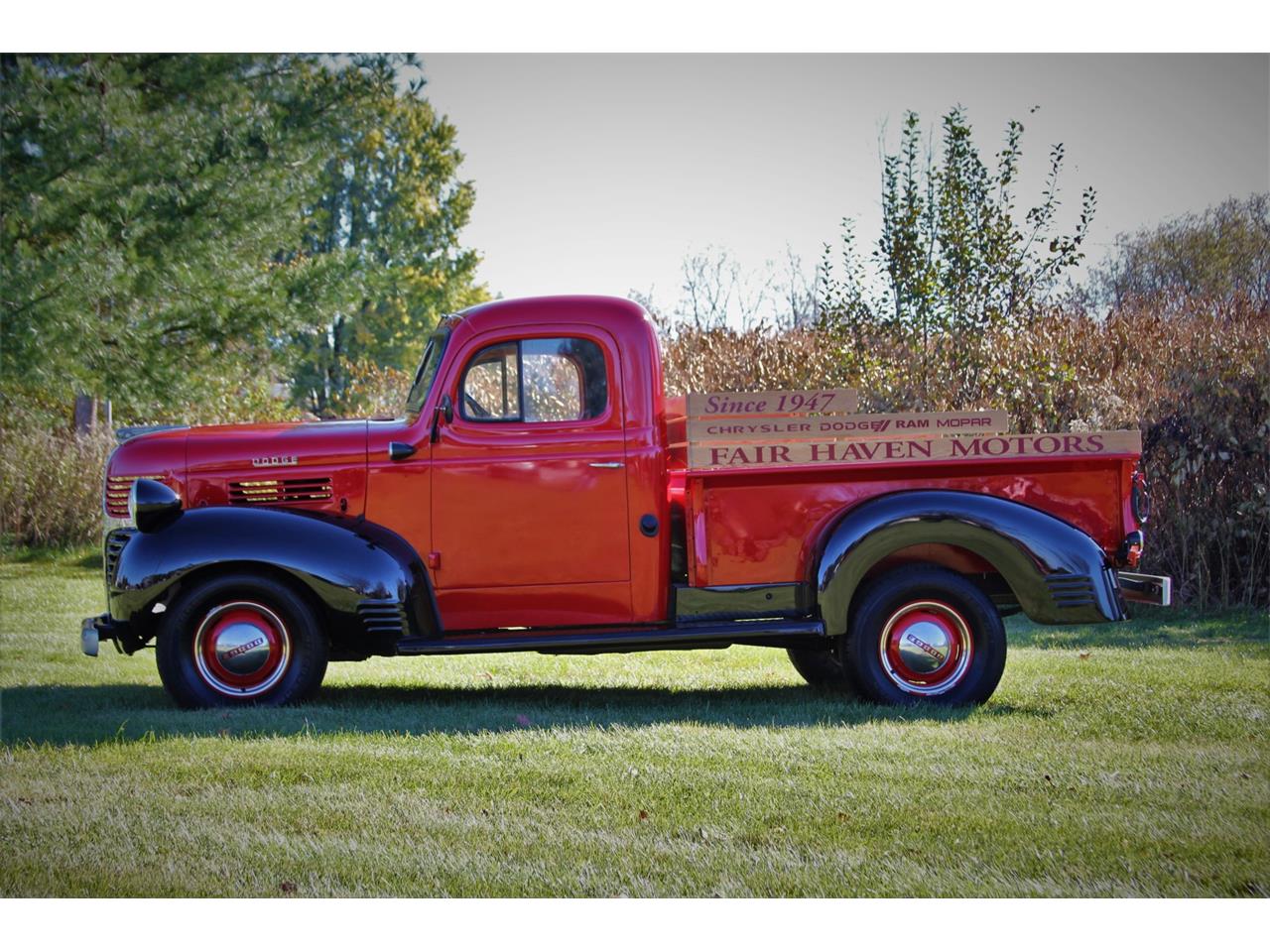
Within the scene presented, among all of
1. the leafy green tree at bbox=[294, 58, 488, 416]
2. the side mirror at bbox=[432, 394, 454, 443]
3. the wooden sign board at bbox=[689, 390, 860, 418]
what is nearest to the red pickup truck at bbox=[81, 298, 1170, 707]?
the side mirror at bbox=[432, 394, 454, 443]

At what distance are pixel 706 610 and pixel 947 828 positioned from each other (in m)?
1.96

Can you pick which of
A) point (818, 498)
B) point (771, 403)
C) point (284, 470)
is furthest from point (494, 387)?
point (818, 498)

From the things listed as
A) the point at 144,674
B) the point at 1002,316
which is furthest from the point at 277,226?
the point at 1002,316

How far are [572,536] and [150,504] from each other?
6.23ft

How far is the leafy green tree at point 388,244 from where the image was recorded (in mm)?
16031

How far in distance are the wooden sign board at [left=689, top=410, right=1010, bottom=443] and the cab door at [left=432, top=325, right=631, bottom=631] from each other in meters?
0.46

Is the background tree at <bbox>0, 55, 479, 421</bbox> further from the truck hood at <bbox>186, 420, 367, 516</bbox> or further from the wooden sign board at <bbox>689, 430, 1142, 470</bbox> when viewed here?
the wooden sign board at <bbox>689, 430, 1142, 470</bbox>

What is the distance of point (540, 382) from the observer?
6422 mm

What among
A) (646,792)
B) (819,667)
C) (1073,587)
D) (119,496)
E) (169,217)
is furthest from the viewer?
(169,217)

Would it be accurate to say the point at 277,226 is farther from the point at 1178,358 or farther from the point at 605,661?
the point at 1178,358

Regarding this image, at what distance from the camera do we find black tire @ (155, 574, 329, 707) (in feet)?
20.0

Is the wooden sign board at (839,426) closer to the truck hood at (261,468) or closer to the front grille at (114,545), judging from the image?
the truck hood at (261,468)

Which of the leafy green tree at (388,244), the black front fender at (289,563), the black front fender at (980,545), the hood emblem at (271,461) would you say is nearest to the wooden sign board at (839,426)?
the black front fender at (980,545)

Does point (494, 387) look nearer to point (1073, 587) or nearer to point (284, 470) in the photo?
point (284, 470)
